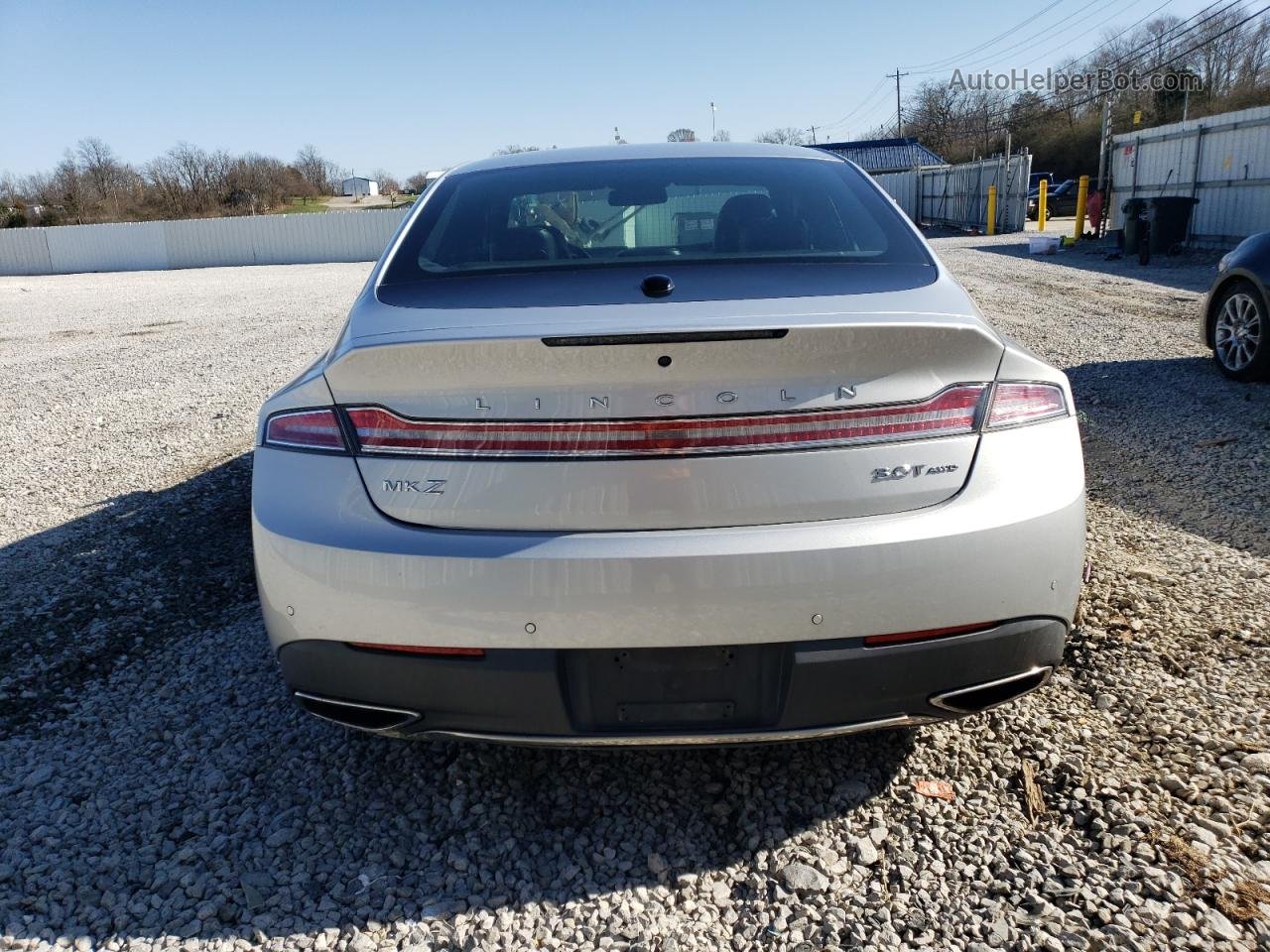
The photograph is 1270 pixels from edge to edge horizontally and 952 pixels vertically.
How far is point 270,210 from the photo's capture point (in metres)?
59.8

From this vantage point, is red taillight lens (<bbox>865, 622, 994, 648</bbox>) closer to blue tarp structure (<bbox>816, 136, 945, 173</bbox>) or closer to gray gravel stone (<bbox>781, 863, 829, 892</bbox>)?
gray gravel stone (<bbox>781, 863, 829, 892</bbox>)

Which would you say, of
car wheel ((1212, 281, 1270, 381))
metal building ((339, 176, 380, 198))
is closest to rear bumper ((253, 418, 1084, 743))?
car wheel ((1212, 281, 1270, 381))

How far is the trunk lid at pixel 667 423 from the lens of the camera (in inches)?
76.0

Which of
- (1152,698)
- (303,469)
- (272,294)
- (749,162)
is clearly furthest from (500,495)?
(272,294)

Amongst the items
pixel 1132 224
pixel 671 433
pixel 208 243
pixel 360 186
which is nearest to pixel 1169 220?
pixel 1132 224

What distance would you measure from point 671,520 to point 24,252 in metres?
44.3

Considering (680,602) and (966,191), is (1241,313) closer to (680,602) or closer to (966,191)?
(680,602)

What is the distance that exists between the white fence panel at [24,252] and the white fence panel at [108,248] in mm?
272

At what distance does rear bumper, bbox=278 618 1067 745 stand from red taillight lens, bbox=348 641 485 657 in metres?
0.01

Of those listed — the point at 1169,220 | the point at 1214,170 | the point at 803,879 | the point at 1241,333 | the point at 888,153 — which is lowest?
the point at 803,879

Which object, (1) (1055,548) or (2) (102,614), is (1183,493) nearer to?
(1) (1055,548)

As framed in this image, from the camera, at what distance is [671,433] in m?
1.94

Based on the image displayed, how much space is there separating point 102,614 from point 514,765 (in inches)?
80.0

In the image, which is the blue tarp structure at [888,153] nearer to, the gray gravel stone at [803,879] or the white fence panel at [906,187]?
the white fence panel at [906,187]
